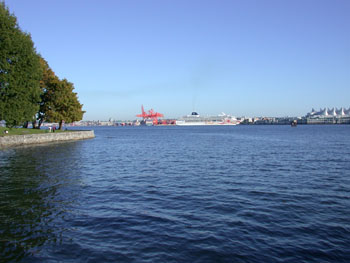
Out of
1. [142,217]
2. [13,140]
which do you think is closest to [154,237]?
[142,217]

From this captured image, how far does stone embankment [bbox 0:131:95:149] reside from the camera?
33.7 m

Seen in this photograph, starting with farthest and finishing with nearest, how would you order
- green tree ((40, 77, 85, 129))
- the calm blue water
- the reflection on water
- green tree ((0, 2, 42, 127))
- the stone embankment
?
green tree ((40, 77, 85, 129)) → the stone embankment → green tree ((0, 2, 42, 127)) → the reflection on water → the calm blue water

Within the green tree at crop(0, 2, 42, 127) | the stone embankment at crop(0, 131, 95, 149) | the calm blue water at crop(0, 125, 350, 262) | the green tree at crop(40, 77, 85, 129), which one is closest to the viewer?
A: the calm blue water at crop(0, 125, 350, 262)

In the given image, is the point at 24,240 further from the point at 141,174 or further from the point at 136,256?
the point at 141,174

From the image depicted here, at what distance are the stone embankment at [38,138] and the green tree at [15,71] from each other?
2623 mm

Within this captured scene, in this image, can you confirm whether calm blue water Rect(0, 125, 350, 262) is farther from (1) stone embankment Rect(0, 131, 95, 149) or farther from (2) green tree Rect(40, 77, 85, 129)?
(2) green tree Rect(40, 77, 85, 129)

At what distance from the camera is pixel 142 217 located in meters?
9.03

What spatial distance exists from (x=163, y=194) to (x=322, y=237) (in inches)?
253

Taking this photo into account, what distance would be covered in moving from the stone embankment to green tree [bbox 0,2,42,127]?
262 centimetres

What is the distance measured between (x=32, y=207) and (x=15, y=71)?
27643 mm

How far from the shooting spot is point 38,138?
40.4 meters

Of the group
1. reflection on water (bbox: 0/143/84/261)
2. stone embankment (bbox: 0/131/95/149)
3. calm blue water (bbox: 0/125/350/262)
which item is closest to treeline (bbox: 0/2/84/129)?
stone embankment (bbox: 0/131/95/149)

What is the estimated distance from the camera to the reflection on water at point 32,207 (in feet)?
22.8

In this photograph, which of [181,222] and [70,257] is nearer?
[70,257]
